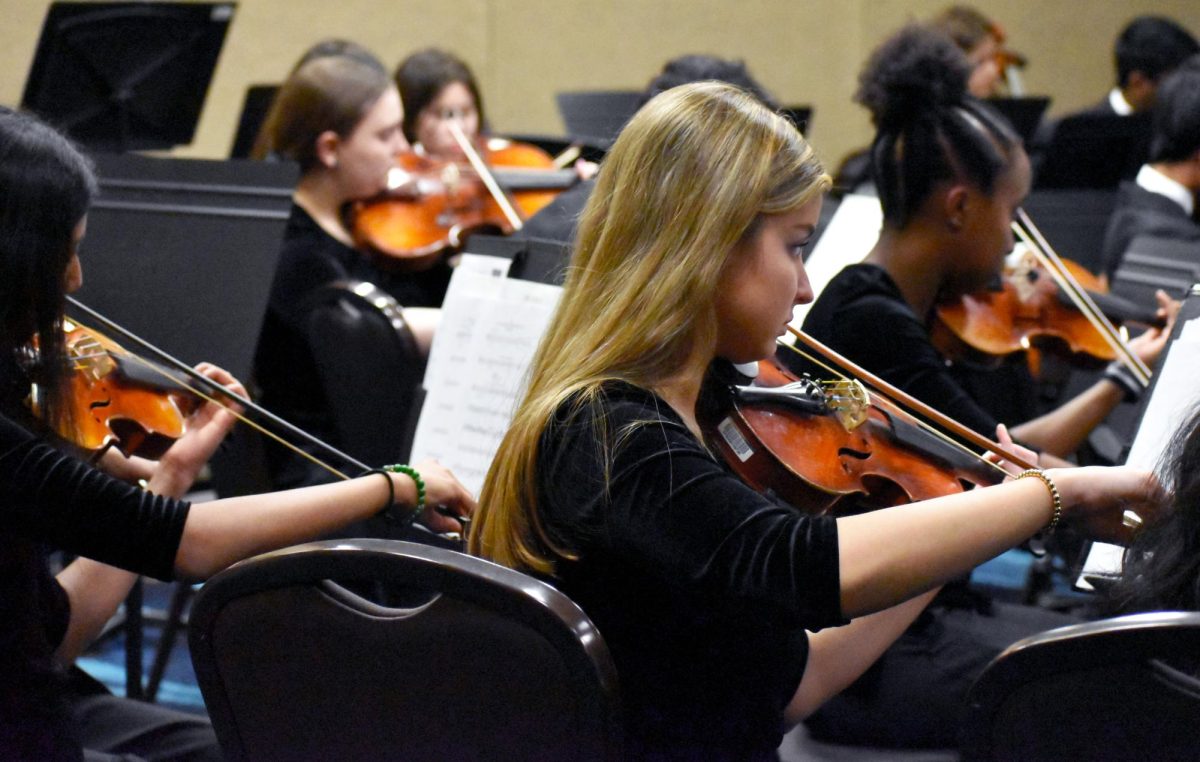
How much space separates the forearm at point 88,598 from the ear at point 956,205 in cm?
111

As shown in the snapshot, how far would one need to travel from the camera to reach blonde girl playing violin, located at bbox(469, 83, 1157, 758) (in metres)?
0.97

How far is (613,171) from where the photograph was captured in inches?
44.8

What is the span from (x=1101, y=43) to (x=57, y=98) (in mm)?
4488

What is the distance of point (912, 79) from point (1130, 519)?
2.67 ft

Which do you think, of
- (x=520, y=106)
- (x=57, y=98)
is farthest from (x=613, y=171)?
(x=520, y=106)

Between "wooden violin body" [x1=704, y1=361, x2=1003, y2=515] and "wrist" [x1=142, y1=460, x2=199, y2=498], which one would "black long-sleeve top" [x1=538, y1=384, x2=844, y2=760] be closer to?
"wooden violin body" [x1=704, y1=361, x2=1003, y2=515]

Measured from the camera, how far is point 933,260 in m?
1.82

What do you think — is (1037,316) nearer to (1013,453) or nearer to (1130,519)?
(1013,453)

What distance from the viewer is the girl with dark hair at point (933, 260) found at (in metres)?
1.62

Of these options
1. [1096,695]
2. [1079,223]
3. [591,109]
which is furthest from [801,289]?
[591,109]

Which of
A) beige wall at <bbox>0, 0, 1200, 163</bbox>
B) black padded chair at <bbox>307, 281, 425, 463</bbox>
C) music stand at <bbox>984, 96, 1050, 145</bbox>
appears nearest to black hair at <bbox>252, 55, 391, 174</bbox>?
black padded chair at <bbox>307, 281, 425, 463</bbox>

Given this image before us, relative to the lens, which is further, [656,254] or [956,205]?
[956,205]

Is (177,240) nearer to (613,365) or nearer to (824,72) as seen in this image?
(613,365)

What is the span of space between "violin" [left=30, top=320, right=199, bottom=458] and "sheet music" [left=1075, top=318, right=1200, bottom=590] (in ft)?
3.28
